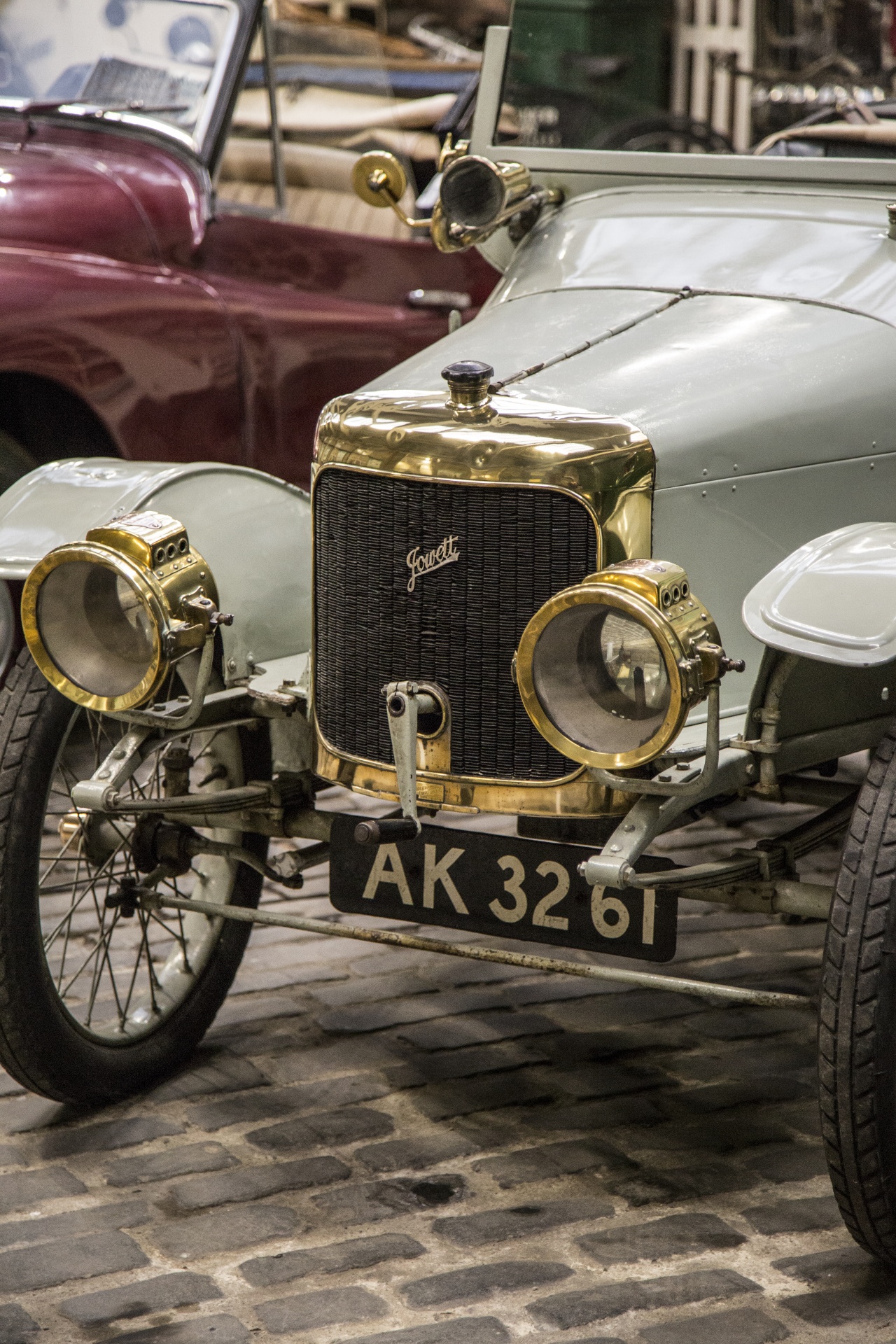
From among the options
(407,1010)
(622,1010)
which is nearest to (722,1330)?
(622,1010)

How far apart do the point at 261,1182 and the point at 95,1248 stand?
12.5 inches

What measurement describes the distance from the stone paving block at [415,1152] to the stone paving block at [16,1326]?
2.18 feet

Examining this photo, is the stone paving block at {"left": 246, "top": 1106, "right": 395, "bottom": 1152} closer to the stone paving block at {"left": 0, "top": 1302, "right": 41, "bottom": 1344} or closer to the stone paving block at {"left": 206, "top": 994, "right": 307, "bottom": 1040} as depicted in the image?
the stone paving block at {"left": 206, "top": 994, "right": 307, "bottom": 1040}

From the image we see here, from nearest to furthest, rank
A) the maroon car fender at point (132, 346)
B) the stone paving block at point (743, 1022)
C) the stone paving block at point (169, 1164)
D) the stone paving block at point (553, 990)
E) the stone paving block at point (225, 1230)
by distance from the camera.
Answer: the stone paving block at point (225, 1230)
the stone paving block at point (169, 1164)
the stone paving block at point (743, 1022)
the stone paving block at point (553, 990)
the maroon car fender at point (132, 346)

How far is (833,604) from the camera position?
2.53 metres

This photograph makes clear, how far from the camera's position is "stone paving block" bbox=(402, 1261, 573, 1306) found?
258 centimetres

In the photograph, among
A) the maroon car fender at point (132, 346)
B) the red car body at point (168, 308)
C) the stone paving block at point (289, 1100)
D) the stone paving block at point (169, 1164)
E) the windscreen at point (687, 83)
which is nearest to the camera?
the stone paving block at point (169, 1164)

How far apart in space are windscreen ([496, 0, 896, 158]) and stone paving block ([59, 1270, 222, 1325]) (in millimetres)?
2546

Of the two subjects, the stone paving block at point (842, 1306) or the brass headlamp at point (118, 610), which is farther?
the brass headlamp at point (118, 610)

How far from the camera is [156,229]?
5.26 m

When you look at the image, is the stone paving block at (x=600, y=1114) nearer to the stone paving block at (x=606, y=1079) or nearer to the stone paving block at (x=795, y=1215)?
the stone paving block at (x=606, y=1079)

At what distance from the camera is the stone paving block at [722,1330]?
2461 mm

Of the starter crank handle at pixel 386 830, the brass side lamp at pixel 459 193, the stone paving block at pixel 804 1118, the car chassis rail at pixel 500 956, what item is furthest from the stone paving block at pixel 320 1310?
the brass side lamp at pixel 459 193

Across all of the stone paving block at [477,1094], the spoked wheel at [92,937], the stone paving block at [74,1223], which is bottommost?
the stone paving block at [74,1223]
